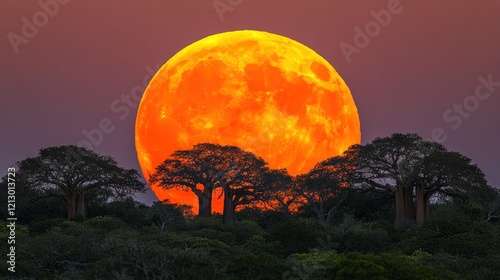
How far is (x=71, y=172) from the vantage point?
12262 centimetres

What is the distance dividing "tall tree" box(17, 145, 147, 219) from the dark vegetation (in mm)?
163

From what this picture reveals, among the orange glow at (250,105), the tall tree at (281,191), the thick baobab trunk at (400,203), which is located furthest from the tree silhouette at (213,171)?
the thick baobab trunk at (400,203)

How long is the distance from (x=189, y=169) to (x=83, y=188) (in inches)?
876

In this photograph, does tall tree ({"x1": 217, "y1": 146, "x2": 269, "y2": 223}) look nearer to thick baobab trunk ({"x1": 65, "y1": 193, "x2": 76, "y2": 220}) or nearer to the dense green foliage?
the dense green foliage

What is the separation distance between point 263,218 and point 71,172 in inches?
1228

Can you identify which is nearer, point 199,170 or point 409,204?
point 199,170

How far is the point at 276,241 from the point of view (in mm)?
81688

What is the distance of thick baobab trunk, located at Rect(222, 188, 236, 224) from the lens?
108 meters

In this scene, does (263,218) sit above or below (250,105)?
below

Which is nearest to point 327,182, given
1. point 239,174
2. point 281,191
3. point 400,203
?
point 281,191

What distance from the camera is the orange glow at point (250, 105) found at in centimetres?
10806

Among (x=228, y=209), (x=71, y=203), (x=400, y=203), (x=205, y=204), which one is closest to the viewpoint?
(x=228, y=209)

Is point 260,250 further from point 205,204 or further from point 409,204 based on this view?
point 409,204

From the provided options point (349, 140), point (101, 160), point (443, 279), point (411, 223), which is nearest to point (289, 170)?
point (349, 140)
